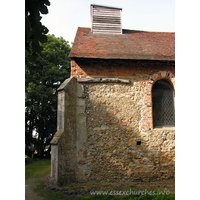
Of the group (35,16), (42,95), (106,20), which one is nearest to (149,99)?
(35,16)

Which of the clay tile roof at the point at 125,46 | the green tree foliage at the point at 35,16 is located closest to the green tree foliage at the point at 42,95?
the clay tile roof at the point at 125,46

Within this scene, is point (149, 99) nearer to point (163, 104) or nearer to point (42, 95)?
point (163, 104)

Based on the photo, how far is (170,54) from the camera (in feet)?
25.8

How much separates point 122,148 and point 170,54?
4.80 metres

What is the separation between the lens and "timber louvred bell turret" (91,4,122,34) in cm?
1023

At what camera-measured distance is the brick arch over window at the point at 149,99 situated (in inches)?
279

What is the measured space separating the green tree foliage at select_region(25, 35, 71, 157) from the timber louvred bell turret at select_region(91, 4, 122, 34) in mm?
6757

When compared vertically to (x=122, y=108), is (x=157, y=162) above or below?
below

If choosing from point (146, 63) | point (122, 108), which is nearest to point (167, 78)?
point (146, 63)

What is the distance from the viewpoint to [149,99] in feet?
24.0

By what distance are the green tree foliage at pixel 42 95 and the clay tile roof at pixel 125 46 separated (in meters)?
7.20

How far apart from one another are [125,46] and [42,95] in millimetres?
9280

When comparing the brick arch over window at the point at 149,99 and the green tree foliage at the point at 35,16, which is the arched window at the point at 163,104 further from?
the green tree foliage at the point at 35,16

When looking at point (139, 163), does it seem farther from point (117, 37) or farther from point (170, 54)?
point (117, 37)
